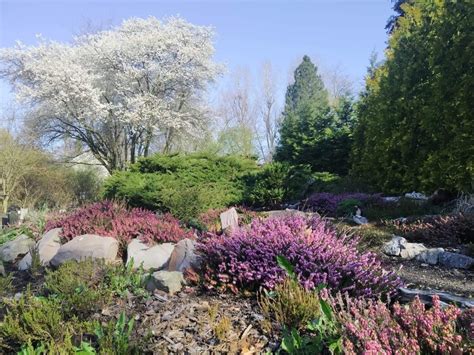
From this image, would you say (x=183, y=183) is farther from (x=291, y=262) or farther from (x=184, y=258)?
(x=291, y=262)

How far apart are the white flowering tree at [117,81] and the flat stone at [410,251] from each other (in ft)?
48.5

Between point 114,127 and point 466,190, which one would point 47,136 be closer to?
point 114,127

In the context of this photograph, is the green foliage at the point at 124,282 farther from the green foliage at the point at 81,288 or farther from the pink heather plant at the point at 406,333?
the pink heather plant at the point at 406,333

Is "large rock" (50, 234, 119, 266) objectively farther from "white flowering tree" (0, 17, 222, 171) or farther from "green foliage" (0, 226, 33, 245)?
"white flowering tree" (0, 17, 222, 171)

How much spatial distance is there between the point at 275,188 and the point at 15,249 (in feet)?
17.7

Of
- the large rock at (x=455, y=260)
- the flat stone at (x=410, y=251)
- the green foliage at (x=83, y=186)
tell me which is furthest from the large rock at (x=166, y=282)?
the green foliage at (x=83, y=186)

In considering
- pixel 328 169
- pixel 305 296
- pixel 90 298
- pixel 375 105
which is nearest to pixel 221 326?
pixel 305 296

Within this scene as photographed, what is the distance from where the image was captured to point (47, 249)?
5.39 metres

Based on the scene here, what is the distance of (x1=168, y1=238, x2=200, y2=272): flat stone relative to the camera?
3.62 meters

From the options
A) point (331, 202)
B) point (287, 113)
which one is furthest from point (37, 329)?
point (287, 113)

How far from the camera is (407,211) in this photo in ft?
21.5

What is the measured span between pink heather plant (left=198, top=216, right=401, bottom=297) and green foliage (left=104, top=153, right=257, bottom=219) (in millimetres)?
3580

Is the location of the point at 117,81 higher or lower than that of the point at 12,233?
higher

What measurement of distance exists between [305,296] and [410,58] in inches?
312
